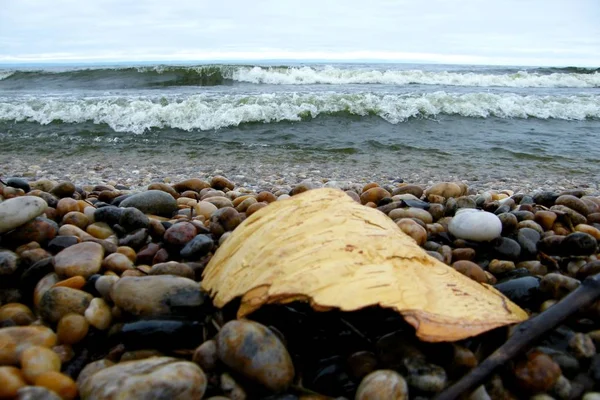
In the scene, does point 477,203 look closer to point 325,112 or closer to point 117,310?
point 117,310

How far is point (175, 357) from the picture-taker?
152cm

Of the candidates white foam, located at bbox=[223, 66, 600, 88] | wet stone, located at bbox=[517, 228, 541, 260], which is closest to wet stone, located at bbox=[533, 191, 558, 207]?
wet stone, located at bbox=[517, 228, 541, 260]

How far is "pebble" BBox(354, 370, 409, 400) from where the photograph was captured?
1271 mm

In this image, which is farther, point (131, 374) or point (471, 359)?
point (471, 359)

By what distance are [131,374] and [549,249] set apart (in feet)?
6.53

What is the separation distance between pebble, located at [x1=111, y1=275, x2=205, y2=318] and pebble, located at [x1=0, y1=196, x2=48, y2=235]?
2.65ft

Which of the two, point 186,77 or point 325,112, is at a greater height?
point 186,77

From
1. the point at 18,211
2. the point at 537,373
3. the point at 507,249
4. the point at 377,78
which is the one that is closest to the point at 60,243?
the point at 18,211

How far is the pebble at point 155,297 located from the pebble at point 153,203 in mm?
1242

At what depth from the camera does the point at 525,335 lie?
1400mm

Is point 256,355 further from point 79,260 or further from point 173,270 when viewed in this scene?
point 79,260

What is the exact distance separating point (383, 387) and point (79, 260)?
1.38 metres

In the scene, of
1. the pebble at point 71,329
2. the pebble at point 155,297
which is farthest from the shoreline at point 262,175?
the pebble at point 71,329

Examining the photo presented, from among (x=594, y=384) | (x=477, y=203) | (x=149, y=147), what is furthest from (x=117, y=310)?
(x=149, y=147)
